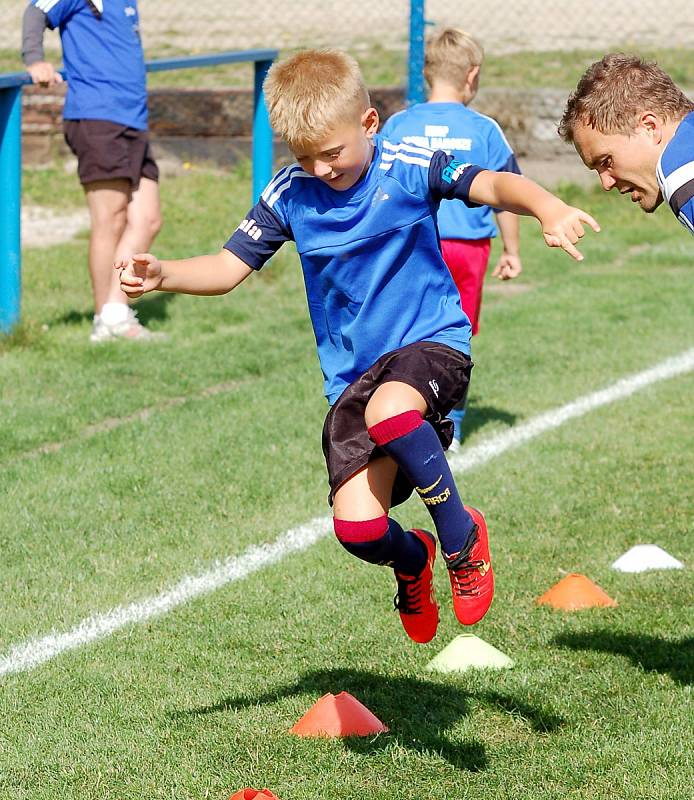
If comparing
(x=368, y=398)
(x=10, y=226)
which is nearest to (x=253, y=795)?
(x=368, y=398)

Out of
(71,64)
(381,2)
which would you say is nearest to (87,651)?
(71,64)

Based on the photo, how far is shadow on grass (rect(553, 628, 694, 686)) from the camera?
14.5 feet

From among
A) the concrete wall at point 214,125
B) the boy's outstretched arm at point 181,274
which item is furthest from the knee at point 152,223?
the boy's outstretched arm at point 181,274

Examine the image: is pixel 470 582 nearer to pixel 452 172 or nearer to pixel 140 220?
pixel 452 172

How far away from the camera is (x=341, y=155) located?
3.72 meters

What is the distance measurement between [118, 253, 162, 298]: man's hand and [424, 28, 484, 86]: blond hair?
3636 mm

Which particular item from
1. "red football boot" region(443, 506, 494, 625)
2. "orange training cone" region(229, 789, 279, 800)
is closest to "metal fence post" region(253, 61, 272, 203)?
"red football boot" region(443, 506, 494, 625)

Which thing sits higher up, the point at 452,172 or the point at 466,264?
the point at 452,172

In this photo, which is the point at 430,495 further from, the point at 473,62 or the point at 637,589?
the point at 473,62

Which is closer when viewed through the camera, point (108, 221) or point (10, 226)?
point (10, 226)

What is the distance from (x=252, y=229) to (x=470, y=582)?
1250mm

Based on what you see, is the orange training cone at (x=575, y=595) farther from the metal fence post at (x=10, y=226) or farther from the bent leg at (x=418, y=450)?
the metal fence post at (x=10, y=226)

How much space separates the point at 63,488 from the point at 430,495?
290cm

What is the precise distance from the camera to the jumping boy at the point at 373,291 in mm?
3688
